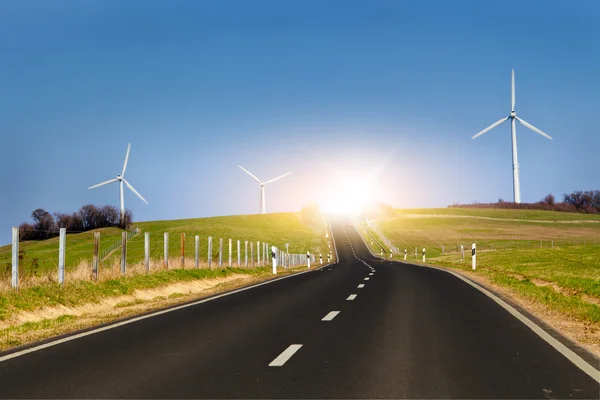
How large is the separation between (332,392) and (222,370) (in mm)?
1716

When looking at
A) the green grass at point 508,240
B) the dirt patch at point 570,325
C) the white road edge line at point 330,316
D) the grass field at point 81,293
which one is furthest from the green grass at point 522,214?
the white road edge line at point 330,316

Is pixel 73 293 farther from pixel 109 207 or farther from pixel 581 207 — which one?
pixel 581 207

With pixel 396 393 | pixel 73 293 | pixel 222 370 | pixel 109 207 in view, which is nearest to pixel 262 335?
pixel 222 370

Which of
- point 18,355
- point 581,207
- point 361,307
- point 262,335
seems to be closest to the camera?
point 18,355

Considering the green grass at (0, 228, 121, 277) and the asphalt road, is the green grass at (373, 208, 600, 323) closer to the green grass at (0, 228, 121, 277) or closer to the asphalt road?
the asphalt road

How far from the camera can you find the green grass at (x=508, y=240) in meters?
25.0

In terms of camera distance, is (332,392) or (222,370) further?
(222,370)

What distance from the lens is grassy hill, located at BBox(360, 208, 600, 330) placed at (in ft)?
70.2

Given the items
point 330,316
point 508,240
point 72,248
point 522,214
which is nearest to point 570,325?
point 330,316

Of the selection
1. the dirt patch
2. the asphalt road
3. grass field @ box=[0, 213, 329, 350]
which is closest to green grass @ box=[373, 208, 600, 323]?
the dirt patch

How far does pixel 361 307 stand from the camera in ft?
50.6

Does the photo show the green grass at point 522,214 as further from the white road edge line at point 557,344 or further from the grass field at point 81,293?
the white road edge line at point 557,344

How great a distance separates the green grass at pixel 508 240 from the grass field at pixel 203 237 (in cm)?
1626

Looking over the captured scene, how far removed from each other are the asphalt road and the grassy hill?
539 cm
